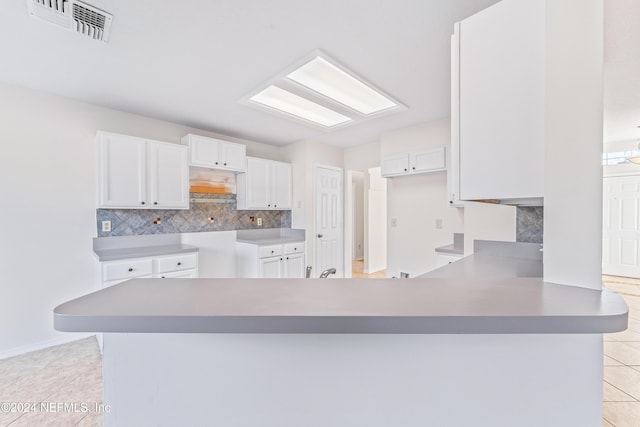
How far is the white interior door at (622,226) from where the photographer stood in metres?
4.51

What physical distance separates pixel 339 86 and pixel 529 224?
6.60 ft

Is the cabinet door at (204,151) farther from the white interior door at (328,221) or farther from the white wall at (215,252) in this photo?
the white interior door at (328,221)

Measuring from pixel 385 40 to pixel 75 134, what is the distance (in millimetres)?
3138

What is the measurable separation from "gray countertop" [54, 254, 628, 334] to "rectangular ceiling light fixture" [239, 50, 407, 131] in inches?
72.2

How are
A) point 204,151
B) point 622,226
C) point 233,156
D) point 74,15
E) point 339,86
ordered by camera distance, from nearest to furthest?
1. point 74,15
2. point 339,86
3. point 204,151
4. point 233,156
5. point 622,226

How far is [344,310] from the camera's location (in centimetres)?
62

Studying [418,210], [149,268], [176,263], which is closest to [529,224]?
[418,210]

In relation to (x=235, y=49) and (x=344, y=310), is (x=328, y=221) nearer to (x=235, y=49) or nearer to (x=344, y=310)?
(x=235, y=49)

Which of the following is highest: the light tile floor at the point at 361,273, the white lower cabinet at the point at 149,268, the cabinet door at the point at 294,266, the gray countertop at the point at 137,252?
the gray countertop at the point at 137,252

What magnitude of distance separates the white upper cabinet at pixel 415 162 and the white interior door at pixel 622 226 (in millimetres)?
3667

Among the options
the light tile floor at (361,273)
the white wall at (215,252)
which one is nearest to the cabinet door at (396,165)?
the light tile floor at (361,273)

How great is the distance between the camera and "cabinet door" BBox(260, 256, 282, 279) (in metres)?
3.60

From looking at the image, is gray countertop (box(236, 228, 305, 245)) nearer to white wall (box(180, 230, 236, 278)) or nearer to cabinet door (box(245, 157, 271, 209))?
white wall (box(180, 230, 236, 278))

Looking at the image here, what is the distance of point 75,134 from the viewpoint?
271cm
